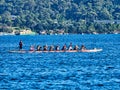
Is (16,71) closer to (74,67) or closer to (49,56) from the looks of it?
(74,67)

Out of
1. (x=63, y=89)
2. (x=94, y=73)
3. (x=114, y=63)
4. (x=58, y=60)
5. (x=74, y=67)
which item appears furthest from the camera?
(x=58, y=60)

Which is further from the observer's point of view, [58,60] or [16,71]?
[58,60]

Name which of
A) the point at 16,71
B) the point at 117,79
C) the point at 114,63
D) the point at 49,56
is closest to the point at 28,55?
the point at 49,56

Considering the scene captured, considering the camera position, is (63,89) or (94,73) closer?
(63,89)

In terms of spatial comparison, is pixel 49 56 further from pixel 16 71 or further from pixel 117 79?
pixel 117 79

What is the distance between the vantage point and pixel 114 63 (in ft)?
325

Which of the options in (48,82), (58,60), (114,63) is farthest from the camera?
(58,60)

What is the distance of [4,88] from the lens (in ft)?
229

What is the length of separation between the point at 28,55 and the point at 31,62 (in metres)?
17.6

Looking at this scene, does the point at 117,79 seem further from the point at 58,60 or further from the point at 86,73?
the point at 58,60

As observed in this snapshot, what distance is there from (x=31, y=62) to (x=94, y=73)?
21382mm

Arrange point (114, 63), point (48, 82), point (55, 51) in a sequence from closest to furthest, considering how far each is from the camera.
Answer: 1. point (48, 82)
2. point (114, 63)
3. point (55, 51)

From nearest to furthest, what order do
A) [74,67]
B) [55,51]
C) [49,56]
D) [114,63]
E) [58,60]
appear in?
[74,67]
[114,63]
[58,60]
[49,56]
[55,51]

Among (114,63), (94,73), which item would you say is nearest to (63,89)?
(94,73)
